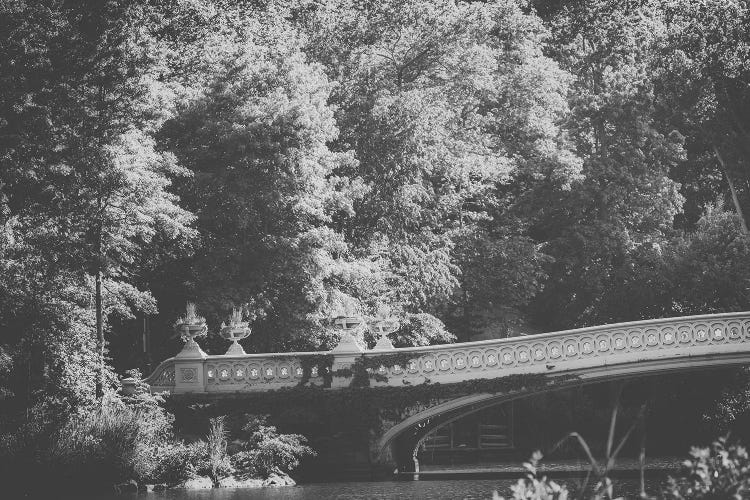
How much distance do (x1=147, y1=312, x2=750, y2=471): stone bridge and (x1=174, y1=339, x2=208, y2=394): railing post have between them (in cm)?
2

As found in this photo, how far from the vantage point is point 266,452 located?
25.3 meters

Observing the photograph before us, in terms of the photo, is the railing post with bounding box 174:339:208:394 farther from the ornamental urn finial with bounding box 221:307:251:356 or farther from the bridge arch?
the bridge arch

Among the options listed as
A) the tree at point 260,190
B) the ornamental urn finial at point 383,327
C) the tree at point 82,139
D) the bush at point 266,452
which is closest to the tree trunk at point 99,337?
the tree at point 82,139

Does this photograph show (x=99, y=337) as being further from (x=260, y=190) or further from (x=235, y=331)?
(x=260, y=190)

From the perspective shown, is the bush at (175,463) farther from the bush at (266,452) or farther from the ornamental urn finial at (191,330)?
the ornamental urn finial at (191,330)

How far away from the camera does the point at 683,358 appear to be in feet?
87.2

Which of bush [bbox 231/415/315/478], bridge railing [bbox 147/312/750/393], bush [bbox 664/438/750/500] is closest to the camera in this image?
bush [bbox 664/438/750/500]

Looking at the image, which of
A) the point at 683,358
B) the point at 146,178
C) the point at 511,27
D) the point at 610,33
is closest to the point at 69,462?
the point at 146,178

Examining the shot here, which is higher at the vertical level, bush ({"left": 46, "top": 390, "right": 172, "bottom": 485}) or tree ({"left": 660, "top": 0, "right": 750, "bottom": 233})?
tree ({"left": 660, "top": 0, "right": 750, "bottom": 233})

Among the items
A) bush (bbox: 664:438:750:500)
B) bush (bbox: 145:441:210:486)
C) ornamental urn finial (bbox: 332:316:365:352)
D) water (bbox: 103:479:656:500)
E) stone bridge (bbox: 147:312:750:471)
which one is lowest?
bush (bbox: 664:438:750:500)

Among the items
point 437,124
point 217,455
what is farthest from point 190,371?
point 437,124

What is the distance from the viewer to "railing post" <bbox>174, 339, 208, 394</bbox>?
93.4ft

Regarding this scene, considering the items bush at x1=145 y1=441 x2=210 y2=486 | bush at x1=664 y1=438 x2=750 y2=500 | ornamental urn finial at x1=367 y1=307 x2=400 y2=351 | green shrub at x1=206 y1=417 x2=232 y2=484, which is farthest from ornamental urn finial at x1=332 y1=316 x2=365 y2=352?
bush at x1=664 y1=438 x2=750 y2=500

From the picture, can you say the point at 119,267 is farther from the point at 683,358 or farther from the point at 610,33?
the point at 610,33
